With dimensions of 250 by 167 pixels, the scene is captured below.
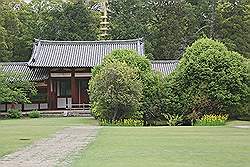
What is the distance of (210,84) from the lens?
3247 centimetres

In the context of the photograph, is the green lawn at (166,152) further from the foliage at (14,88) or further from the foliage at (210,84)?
the foliage at (14,88)

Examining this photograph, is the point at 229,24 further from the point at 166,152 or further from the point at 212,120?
the point at 166,152

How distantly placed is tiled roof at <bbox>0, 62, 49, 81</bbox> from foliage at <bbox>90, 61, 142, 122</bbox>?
1426cm

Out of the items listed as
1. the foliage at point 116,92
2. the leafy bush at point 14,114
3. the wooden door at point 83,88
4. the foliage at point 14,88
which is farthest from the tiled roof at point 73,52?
the foliage at point 116,92

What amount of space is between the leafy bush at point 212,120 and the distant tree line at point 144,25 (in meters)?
21.5

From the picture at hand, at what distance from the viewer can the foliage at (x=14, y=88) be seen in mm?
38750

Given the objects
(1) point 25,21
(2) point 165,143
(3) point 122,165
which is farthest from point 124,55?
(1) point 25,21

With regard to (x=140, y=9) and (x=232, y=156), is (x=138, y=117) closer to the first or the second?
(x=232, y=156)

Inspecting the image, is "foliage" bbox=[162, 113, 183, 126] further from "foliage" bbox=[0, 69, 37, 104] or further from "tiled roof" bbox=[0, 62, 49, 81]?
"tiled roof" bbox=[0, 62, 49, 81]

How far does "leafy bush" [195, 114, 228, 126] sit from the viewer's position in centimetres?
2943

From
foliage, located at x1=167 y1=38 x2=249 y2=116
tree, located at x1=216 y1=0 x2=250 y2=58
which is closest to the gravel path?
foliage, located at x1=167 y1=38 x2=249 y2=116

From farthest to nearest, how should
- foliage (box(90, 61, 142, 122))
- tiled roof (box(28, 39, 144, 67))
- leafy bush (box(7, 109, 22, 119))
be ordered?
tiled roof (box(28, 39, 144, 67)), leafy bush (box(7, 109, 22, 119)), foliage (box(90, 61, 142, 122))

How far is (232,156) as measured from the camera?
41.3ft

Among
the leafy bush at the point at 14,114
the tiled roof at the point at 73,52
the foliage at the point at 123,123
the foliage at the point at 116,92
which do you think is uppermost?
the tiled roof at the point at 73,52
